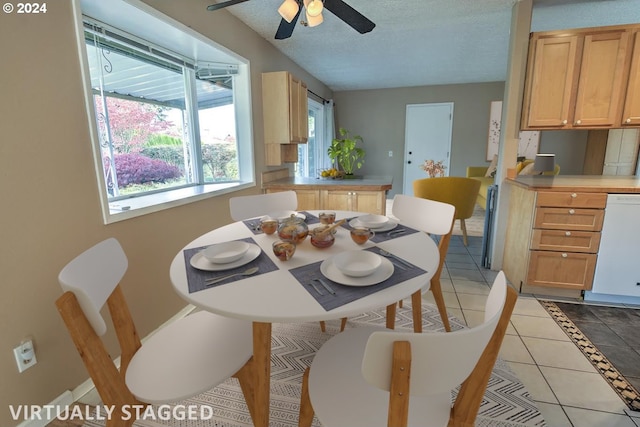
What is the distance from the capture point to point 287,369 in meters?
1.60

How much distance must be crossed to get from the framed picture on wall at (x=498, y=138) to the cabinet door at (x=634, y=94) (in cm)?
286

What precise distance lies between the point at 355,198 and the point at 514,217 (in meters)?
1.38

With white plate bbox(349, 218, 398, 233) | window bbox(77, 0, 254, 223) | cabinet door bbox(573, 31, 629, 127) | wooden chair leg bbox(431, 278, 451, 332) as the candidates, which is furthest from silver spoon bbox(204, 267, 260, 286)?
cabinet door bbox(573, 31, 629, 127)

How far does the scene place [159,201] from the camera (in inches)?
76.1

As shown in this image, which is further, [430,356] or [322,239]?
[322,239]

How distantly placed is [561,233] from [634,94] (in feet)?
3.96

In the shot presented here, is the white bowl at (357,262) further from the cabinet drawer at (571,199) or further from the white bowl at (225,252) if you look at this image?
the cabinet drawer at (571,199)

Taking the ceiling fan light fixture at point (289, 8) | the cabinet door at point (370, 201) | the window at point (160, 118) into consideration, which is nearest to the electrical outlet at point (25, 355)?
the window at point (160, 118)

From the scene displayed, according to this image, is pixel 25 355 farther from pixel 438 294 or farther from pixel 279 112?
pixel 279 112

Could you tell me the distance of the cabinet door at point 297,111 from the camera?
122 inches

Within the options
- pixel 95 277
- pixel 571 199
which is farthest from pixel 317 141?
pixel 95 277

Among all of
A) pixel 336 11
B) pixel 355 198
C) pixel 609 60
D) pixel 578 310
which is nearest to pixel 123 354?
pixel 336 11

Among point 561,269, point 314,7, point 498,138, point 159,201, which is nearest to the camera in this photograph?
point 314,7

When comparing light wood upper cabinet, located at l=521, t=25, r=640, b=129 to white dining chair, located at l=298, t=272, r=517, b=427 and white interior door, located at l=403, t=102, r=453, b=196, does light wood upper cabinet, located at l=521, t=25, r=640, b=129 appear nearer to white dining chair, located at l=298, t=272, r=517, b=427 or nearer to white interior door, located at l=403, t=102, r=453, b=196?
white dining chair, located at l=298, t=272, r=517, b=427
